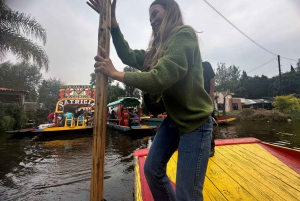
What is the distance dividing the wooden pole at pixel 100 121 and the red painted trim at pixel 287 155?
2747 millimetres

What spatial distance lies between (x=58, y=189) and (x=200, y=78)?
13.6 ft

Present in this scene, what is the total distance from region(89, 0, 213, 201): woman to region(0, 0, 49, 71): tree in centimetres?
881

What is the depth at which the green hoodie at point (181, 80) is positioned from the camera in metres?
1.03

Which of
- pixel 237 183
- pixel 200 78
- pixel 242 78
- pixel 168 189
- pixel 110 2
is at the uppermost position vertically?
pixel 242 78

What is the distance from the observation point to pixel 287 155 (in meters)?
3.36

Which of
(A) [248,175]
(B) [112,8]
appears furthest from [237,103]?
(B) [112,8]

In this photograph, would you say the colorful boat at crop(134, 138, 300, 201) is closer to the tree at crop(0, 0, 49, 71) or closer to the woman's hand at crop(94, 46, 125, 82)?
the woman's hand at crop(94, 46, 125, 82)

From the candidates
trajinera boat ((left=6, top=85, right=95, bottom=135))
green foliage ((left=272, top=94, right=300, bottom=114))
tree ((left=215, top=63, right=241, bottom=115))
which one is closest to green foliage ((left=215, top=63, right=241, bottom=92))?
tree ((left=215, top=63, right=241, bottom=115))

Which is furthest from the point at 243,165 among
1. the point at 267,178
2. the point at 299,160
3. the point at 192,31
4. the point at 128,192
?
the point at 192,31

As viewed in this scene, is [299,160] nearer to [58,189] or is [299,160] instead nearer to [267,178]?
[267,178]

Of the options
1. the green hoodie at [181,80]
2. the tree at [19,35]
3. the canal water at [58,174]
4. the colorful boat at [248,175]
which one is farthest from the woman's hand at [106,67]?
the tree at [19,35]

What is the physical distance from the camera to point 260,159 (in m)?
3.16

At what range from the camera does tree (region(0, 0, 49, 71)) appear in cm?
793

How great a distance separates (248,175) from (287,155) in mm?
1428
